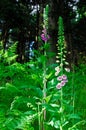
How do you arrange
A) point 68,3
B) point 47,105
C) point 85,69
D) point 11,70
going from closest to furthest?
point 47,105 < point 11,70 < point 85,69 < point 68,3

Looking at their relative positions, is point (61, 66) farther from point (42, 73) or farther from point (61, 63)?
point (42, 73)

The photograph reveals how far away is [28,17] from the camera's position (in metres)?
19.3

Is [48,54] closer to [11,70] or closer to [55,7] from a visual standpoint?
[11,70]

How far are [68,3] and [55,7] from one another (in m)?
8.76

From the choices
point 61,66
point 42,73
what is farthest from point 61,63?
point 42,73

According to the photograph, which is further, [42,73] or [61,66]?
[42,73]

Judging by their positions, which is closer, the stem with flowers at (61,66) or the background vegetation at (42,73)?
the stem with flowers at (61,66)

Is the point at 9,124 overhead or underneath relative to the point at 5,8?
underneath

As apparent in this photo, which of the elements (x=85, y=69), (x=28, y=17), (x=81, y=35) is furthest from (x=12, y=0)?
(x=85, y=69)

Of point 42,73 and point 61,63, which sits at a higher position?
point 61,63

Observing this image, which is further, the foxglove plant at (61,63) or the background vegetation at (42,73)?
the background vegetation at (42,73)

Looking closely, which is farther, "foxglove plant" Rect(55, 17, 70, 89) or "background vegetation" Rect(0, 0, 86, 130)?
"background vegetation" Rect(0, 0, 86, 130)

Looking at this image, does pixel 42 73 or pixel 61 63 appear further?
pixel 42 73

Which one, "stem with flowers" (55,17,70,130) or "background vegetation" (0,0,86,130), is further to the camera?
"background vegetation" (0,0,86,130)
